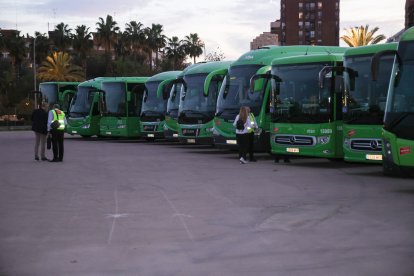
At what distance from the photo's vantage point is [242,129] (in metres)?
21.6

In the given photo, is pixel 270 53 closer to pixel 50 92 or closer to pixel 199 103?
pixel 199 103

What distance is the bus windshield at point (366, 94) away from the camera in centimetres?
1730

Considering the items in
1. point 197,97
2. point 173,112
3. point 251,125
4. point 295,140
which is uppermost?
point 197,97

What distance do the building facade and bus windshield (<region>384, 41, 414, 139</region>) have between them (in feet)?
488

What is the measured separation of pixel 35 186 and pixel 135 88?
70.6 feet

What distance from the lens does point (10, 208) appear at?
1188cm

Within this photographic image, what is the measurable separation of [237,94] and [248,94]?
62cm

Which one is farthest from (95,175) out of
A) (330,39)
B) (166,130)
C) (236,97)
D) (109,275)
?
(330,39)

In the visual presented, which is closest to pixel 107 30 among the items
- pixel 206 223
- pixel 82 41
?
pixel 82 41

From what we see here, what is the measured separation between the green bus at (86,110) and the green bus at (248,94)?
1619cm

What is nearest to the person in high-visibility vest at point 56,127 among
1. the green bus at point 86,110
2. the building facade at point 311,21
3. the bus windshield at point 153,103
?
the bus windshield at point 153,103

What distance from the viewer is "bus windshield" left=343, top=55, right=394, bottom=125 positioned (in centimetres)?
1730

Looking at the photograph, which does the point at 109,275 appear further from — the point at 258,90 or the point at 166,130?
the point at 166,130

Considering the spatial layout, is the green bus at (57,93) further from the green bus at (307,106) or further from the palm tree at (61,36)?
the palm tree at (61,36)
